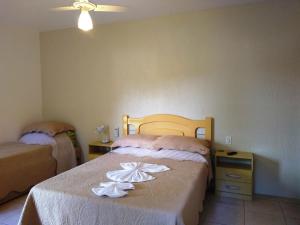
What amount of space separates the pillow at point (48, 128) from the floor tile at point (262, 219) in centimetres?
292

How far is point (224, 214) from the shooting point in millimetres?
2666

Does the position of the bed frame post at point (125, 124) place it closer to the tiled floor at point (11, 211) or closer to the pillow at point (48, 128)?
the pillow at point (48, 128)

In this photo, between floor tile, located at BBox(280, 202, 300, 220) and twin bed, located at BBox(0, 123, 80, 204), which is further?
twin bed, located at BBox(0, 123, 80, 204)

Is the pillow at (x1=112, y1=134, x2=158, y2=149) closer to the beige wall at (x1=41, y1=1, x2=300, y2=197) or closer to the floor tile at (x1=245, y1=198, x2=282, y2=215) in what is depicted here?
the beige wall at (x1=41, y1=1, x2=300, y2=197)

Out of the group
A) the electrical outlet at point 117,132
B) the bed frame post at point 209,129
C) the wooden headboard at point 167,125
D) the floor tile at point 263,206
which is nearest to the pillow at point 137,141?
the wooden headboard at point 167,125

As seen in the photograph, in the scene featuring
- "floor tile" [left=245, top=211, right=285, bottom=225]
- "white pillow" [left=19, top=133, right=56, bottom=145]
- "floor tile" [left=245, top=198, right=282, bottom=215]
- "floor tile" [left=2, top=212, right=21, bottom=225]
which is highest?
"white pillow" [left=19, top=133, right=56, bottom=145]

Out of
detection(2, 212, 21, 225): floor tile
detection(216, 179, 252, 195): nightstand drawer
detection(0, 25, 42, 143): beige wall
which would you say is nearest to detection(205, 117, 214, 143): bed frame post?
detection(216, 179, 252, 195): nightstand drawer

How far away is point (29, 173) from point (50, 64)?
1.98 m

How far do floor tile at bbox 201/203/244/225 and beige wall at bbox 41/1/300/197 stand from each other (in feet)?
2.05

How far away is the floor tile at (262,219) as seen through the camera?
2.47 meters

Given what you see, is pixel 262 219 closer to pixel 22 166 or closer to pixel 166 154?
pixel 166 154

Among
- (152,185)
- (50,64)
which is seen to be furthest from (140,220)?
(50,64)

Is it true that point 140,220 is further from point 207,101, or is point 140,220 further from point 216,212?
point 207,101

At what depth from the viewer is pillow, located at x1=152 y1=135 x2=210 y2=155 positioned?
116 inches
